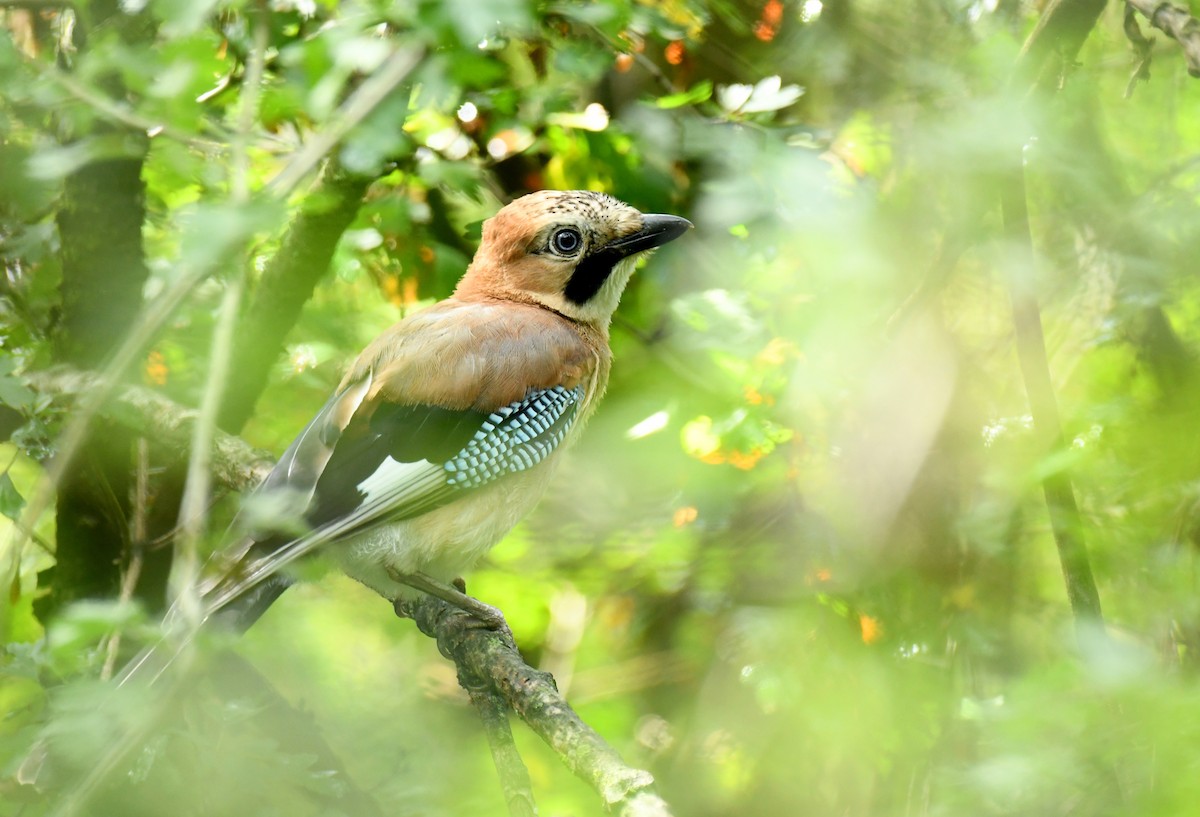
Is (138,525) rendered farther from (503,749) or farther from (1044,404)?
(1044,404)

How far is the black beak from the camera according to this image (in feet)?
13.0

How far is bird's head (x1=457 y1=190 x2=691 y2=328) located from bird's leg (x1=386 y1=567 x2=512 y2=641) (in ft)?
3.77

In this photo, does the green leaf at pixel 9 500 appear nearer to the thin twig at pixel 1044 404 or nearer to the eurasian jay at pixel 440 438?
the eurasian jay at pixel 440 438

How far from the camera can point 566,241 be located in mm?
4164

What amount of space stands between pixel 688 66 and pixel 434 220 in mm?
1242

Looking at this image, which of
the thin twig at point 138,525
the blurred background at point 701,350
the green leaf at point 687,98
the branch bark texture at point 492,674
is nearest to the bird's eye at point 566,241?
the blurred background at point 701,350

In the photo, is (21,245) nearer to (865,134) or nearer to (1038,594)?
(865,134)

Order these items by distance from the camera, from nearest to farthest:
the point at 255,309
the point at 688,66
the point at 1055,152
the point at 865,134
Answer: the point at 1055,152 → the point at 255,309 → the point at 865,134 → the point at 688,66

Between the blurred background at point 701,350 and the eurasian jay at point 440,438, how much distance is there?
0.91 ft

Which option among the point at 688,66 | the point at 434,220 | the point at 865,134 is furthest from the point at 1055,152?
the point at 434,220

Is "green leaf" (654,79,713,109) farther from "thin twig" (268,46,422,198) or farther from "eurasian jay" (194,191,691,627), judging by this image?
"thin twig" (268,46,422,198)

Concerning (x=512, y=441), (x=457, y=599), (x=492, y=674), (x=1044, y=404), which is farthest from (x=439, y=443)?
(x=1044, y=404)

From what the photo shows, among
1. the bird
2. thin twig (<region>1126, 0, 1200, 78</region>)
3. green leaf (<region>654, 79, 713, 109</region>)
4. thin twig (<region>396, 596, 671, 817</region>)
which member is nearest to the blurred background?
green leaf (<region>654, 79, 713, 109</region>)

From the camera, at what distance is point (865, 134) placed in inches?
168
